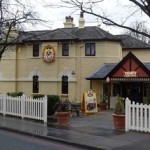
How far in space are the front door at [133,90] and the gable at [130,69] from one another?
7.88 ft

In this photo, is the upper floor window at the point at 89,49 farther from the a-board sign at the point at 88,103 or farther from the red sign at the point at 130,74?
the a-board sign at the point at 88,103

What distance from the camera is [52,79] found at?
111ft

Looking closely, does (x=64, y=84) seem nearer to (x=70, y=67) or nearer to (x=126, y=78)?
(x=70, y=67)

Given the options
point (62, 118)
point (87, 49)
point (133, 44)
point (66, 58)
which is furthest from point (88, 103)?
point (133, 44)

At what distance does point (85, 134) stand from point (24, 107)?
5.67 m

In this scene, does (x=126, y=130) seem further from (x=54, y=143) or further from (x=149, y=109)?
(x=54, y=143)

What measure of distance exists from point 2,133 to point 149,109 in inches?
227

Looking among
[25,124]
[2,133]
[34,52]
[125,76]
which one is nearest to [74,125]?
[25,124]

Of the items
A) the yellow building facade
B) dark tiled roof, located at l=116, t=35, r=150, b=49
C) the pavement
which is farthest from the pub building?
the pavement

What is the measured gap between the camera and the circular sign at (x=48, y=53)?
3369cm

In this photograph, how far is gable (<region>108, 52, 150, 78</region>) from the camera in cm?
2773

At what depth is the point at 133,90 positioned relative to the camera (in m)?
30.8

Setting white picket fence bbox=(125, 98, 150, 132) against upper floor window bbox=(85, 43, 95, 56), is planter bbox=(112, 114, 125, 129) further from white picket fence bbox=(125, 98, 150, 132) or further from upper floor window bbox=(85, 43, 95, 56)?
upper floor window bbox=(85, 43, 95, 56)

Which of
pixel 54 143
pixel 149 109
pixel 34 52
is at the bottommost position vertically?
pixel 54 143
